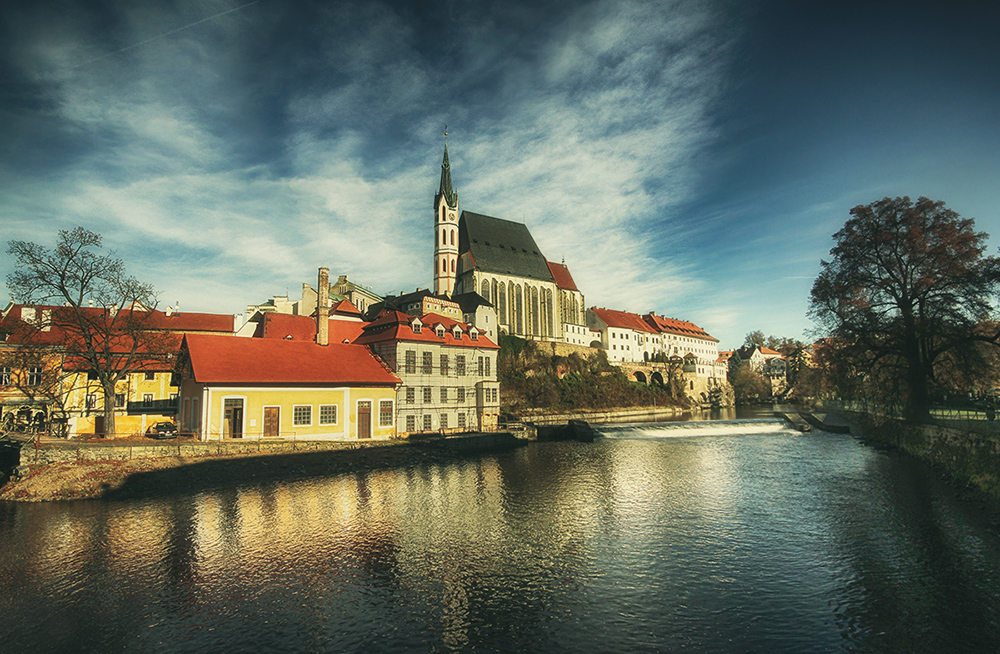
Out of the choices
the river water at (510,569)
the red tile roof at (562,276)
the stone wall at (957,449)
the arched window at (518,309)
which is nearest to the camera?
the river water at (510,569)

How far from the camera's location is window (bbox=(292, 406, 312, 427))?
33094 millimetres

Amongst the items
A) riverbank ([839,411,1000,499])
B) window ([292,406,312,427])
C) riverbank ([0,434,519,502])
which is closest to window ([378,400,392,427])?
riverbank ([0,434,519,502])

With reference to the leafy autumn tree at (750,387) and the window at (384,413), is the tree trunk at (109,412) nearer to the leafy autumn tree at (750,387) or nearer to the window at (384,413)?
the window at (384,413)

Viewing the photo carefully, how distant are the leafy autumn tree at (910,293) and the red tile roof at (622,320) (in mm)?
74070

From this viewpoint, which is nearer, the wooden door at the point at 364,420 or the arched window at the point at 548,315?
the wooden door at the point at 364,420

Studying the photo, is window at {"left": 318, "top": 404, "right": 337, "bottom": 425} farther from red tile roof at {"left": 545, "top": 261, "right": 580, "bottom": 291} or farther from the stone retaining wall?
red tile roof at {"left": 545, "top": 261, "right": 580, "bottom": 291}

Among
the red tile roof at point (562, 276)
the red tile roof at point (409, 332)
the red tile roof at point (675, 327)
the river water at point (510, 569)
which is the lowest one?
the river water at point (510, 569)

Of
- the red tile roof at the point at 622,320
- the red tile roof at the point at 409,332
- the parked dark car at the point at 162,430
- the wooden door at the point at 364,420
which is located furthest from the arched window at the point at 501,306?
the parked dark car at the point at 162,430

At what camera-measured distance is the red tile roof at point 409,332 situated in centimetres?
4144

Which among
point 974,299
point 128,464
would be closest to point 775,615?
point 974,299

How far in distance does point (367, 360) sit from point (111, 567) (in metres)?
25.8

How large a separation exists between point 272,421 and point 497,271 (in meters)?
64.3

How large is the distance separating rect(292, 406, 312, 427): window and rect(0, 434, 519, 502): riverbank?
77.5 inches

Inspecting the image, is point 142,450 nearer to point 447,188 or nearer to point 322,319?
point 322,319
